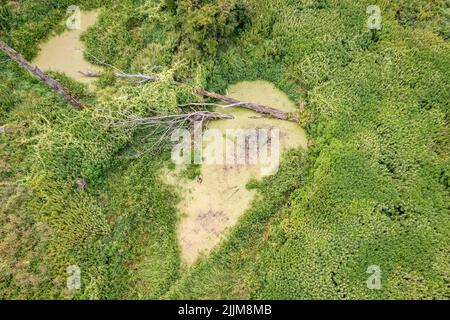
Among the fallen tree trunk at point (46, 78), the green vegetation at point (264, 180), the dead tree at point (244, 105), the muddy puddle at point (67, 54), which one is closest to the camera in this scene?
the green vegetation at point (264, 180)

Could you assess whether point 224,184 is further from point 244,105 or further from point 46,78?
point 46,78

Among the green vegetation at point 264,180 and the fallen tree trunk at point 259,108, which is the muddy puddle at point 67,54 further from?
the fallen tree trunk at point 259,108

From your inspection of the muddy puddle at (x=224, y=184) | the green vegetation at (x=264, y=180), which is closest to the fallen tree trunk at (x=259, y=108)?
the muddy puddle at (x=224, y=184)

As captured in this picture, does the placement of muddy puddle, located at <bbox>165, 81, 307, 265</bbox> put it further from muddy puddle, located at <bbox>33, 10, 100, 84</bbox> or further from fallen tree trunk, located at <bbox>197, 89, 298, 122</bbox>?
muddy puddle, located at <bbox>33, 10, 100, 84</bbox>

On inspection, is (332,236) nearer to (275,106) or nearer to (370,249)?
(370,249)
